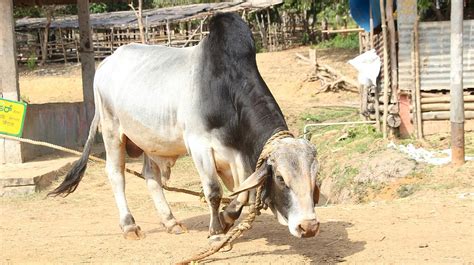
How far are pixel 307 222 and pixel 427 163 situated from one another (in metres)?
5.21

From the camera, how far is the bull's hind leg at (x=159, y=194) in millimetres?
6776

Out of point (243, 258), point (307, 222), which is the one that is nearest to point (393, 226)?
point (243, 258)

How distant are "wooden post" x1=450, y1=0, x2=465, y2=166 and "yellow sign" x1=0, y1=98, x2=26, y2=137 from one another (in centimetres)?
Result: 513

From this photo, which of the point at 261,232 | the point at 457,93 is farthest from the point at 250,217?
the point at 457,93

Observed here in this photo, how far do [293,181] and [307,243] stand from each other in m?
1.31

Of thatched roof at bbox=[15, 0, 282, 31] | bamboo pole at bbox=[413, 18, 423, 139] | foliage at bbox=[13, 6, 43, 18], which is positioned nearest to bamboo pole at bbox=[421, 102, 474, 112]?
bamboo pole at bbox=[413, 18, 423, 139]

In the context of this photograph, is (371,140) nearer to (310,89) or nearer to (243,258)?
(243,258)

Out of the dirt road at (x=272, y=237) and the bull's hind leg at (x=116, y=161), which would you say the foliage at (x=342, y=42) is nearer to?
the dirt road at (x=272, y=237)

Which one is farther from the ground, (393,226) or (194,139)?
(194,139)

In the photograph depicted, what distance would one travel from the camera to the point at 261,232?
648 centimetres

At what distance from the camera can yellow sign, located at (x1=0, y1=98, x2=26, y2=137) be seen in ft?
26.3

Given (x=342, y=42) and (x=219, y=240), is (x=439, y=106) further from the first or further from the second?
(x=342, y=42)

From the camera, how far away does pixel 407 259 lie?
17.0 feet

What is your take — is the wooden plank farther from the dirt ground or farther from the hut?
the dirt ground
